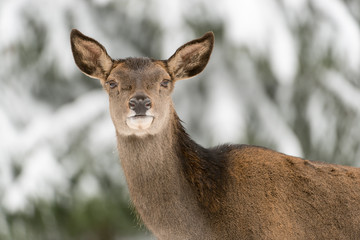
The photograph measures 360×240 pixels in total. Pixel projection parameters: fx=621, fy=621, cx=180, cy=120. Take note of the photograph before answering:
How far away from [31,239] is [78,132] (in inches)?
54.0

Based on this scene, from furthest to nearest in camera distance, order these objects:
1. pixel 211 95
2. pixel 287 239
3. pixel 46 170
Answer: pixel 211 95, pixel 46 170, pixel 287 239

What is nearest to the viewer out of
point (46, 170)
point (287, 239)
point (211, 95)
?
point (287, 239)

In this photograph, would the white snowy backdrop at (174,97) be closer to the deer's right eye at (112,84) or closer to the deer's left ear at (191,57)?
the deer's left ear at (191,57)

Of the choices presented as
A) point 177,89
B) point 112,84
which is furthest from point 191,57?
point 177,89

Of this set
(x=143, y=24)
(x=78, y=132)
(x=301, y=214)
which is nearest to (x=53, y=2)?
(x=143, y=24)

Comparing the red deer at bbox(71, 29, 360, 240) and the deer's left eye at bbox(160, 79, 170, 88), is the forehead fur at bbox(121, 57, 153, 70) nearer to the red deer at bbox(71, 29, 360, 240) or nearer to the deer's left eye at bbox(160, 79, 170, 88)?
the red deer at bbox(71, 29, 360, 240)

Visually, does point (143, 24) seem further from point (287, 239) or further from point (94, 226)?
point (287, 239)

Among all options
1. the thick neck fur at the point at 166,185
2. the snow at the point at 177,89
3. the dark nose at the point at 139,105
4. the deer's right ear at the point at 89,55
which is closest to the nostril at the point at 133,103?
the dark nose at the point at 139,105

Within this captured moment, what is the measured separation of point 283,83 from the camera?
740 cm

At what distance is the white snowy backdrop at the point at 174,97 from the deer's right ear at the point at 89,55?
6.98ft

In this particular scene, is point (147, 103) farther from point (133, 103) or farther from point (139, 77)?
point (139, 77)

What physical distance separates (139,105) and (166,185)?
2.24 feet

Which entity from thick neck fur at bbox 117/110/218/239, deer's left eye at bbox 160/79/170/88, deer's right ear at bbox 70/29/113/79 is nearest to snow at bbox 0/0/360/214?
deer's right ear at bbox 70/29/113/79

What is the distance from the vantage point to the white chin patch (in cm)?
465
